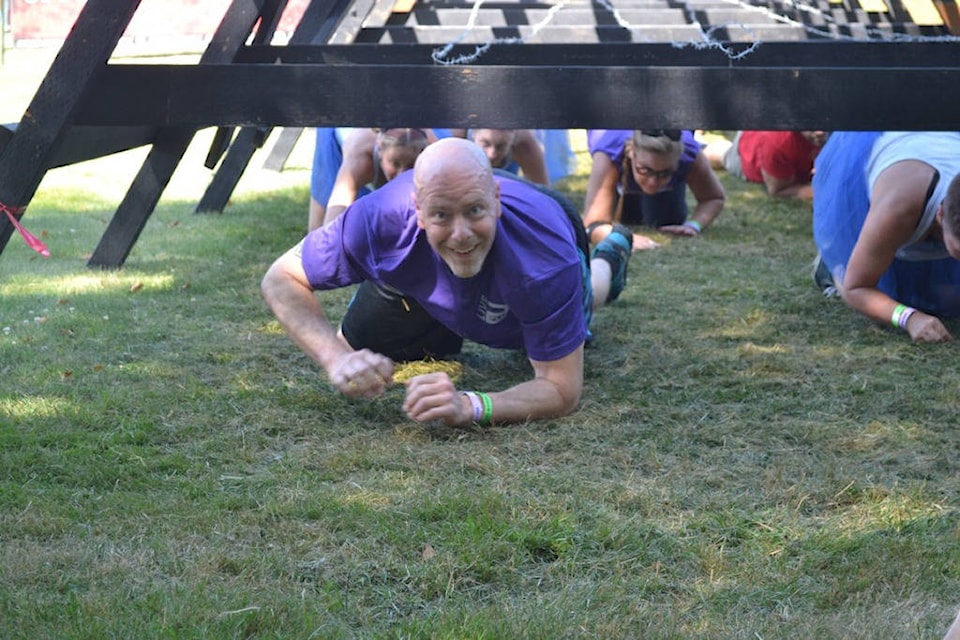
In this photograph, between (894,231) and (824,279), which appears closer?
(894,231)

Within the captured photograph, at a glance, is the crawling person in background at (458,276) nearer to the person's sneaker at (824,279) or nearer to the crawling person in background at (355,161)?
the crawling person in background at (355,161)

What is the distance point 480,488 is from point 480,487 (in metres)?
0.01

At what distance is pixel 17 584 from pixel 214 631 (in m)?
0.47

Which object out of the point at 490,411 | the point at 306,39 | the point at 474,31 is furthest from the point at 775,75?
the point at 474,31

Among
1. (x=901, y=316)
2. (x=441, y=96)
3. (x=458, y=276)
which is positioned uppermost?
(x=441, y=96)

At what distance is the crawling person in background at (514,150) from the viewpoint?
5688 millimetres

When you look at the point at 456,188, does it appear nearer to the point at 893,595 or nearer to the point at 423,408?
the point at 423,408

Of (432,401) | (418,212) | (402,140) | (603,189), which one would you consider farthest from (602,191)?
(432,401)

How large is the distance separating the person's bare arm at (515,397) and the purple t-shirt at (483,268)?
0.06m

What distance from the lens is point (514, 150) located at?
247 inches

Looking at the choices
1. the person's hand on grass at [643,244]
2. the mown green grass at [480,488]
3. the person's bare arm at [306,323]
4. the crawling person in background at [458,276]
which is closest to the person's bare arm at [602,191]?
the person's hand on grass at [643,244]

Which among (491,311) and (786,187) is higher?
(491,311)

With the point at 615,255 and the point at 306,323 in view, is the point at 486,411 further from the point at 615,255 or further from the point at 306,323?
the point at 615,255

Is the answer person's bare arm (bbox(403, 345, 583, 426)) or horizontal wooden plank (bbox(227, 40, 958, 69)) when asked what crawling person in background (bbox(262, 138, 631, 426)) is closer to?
person's bare arm (bbox(403, 345, 583, 426))
